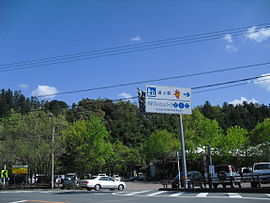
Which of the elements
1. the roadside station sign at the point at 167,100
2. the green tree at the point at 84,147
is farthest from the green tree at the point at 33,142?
the roadside station sign at the point at 167,100

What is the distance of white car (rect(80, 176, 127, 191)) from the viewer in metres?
26.5

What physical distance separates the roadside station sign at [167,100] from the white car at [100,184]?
9.23 meters

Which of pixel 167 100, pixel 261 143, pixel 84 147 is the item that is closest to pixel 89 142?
pixel 84 147

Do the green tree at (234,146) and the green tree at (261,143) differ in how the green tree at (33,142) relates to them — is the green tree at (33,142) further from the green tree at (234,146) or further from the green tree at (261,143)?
the green tree at (261,143)

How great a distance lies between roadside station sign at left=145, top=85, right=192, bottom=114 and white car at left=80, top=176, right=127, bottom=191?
9233 millimetres

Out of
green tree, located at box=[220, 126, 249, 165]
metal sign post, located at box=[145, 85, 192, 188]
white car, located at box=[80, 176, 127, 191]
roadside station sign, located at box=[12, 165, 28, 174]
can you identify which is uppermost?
metal sign post, located at box=[145, 85, 192, 188]

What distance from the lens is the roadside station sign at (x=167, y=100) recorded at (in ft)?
76.1

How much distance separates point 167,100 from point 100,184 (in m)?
10.6

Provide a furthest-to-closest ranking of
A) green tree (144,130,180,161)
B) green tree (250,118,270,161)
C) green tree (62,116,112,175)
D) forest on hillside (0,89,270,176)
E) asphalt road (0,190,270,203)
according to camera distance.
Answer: green tree (144,130,180,161)
green tree (250,118,270,161)
green tree (62,116,112,175)
forest on hillside (0,89,270,176)
asphalt road (0,190,270,203)

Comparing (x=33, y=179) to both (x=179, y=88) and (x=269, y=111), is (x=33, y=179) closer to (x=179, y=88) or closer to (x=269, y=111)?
(x=179, y=88)

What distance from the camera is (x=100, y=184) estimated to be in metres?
27.0

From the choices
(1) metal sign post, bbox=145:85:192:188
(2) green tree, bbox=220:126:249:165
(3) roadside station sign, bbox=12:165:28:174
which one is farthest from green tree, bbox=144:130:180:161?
(1) metal sign post, bbox=145:85:192:188

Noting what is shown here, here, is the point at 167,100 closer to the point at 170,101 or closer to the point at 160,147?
the point at 170,101

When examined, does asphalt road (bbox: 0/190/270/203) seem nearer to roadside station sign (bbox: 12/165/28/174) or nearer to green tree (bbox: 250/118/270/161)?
roadside station sign (bbox: 12/165/28/174)
